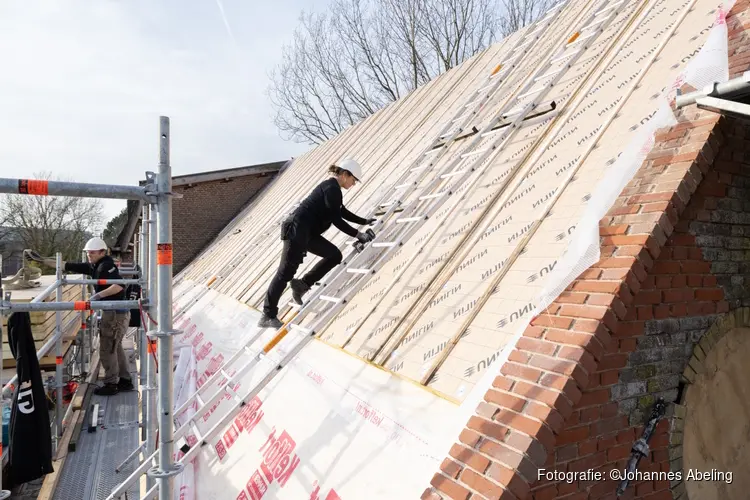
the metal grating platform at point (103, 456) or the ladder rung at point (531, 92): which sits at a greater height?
the ladder rung at point (531, 92)

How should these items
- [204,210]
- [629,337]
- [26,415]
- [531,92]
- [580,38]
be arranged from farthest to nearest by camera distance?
[204,210], [580,38], [531,92], [26,415], [629,337]

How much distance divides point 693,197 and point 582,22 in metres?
3.98

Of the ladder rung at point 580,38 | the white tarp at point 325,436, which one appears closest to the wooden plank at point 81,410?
the white tarp at point 325,436

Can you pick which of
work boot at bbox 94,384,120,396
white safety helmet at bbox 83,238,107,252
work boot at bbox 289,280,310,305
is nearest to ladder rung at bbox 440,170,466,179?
work boot at bbox 289,280,310,305

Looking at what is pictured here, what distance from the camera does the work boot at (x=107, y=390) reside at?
7.53 meters

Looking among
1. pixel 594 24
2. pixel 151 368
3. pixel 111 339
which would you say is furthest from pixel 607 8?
pixel 111 339

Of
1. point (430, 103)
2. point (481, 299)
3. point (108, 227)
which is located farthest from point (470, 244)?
point (108, 227)

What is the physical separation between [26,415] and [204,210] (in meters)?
12.8

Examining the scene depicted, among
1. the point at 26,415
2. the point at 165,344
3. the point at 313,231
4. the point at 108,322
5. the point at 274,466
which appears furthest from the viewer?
the point at 108,322

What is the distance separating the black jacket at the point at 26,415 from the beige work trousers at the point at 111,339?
3487 mm

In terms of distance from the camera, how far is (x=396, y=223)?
430 cm

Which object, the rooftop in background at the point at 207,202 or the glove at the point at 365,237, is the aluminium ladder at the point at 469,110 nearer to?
the glove at the point at 365,237

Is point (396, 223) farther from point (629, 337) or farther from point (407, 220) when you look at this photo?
point (629, 337)

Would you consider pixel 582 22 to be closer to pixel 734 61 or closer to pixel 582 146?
pixel 582 146
